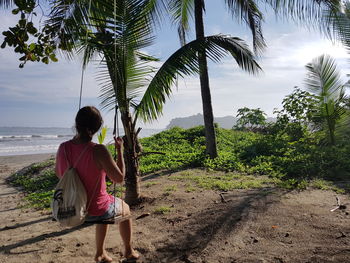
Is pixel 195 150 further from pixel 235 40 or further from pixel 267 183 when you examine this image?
pixel 235 40

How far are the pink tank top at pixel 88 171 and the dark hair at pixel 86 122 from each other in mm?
80

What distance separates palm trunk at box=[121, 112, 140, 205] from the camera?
14.1ft

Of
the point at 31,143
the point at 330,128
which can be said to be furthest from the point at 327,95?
the point at 31,143

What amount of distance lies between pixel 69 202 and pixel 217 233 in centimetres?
181

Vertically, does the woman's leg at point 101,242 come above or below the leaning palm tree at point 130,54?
below

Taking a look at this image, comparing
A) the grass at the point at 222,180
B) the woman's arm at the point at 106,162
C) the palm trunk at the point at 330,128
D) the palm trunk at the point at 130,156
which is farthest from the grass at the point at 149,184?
the palm trunk at the point at 330,128

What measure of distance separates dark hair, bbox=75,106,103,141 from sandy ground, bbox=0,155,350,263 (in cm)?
144

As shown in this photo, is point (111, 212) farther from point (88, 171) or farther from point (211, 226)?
point (211, 226)

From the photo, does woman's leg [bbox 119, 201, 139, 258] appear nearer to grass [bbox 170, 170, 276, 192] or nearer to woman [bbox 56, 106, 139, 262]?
woman [bbox 56, 106, 139, 262]

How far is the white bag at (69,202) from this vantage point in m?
2.11

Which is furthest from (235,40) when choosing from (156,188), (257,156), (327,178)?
(257,156)

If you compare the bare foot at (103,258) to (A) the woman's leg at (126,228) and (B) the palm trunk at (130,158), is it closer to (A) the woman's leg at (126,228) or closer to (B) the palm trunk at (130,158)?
(A) the woman's leg at (126,228)

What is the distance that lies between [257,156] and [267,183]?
2.79m

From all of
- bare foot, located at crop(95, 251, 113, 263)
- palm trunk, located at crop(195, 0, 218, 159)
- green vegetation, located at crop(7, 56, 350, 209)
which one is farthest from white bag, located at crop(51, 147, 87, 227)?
palm trunk, located at crop(195, 0, 218, 159)
